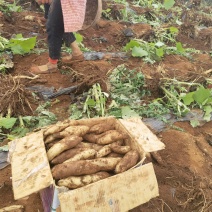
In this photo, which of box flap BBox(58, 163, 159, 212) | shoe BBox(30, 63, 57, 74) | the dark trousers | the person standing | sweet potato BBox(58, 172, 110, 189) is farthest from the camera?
shoe BBox(30, 63, 57, 74)

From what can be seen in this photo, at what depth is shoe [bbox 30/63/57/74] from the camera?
3.86 metres

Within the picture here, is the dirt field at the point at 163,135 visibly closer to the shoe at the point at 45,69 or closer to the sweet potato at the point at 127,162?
the shoe at the point at 45,69

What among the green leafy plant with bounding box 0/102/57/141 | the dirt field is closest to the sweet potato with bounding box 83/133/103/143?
the dirt field

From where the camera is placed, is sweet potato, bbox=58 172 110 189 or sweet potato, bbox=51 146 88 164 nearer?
sweet potato, bbox=58 172 110 189

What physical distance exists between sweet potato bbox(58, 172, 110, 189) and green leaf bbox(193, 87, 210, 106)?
7.51 ft

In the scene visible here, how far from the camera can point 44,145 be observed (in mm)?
1844

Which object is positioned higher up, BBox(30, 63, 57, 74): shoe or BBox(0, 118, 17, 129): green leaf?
BBox(0, 118, 17, 129): green leaf

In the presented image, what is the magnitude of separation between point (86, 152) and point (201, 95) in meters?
2.28

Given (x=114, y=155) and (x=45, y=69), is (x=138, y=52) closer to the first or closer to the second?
(x=45, y=69)

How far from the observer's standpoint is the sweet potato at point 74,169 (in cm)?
168

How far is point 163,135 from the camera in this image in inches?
123

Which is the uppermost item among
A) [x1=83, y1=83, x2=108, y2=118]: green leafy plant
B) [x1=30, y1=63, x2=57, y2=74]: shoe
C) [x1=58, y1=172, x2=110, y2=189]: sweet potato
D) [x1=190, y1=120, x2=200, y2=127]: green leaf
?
[x1=58, y1=172, x2=110, y2=189]: sweet potato

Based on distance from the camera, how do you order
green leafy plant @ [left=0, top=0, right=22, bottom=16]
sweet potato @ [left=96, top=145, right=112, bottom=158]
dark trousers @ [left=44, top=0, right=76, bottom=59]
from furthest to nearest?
green leafy plant @ [left=0, top=0, right=22, bottom=16] → dark trousers @ [left=44, top=0, right=76, bottom=59] → sweet potato @ [left=96, top=145, right=112, bottom=158]

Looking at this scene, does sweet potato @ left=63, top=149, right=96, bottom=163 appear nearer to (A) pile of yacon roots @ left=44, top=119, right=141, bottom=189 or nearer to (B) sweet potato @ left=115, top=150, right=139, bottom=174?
(A) pile of yacon roots @ left=44, top=119, right=141, bottom=189
